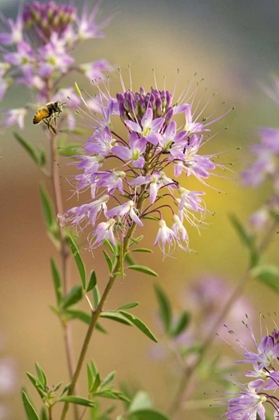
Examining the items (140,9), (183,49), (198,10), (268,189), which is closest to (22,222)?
(268,189)

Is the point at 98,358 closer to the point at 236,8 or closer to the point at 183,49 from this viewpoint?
the point at 183,49

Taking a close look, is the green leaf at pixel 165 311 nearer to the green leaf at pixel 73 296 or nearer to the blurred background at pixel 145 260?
the blurred background at pixel 145 260

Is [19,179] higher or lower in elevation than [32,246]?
higher

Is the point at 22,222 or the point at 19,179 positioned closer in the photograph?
the point at 22,222

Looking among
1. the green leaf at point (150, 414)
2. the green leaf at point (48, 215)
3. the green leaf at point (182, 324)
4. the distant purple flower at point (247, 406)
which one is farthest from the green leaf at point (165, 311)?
the distant purple flower at point (247, 406)

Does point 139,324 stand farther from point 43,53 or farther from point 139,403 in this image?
point 43,53

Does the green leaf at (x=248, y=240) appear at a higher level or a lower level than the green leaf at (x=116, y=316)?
higher

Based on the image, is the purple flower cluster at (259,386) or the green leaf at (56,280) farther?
the green leaf at (56,280)
